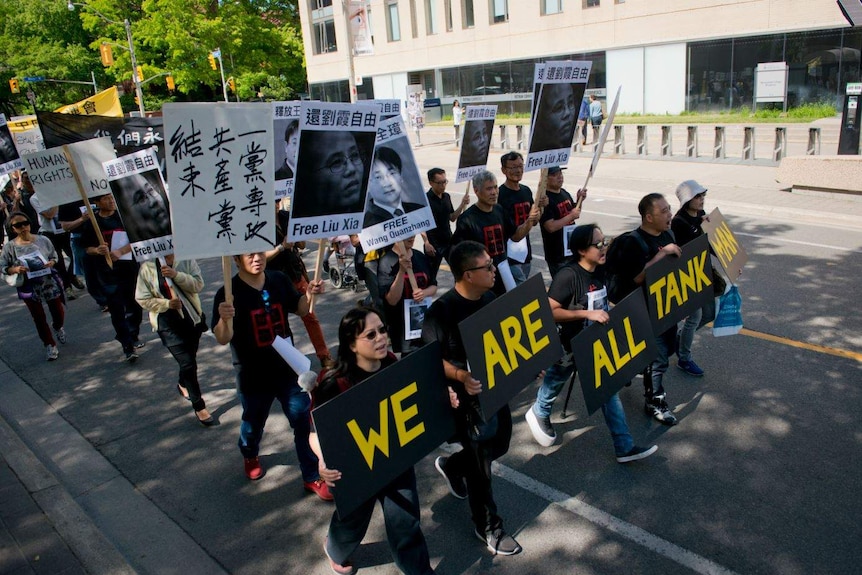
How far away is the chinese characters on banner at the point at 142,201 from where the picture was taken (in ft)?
17.7

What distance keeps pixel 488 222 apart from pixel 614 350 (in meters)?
2.08

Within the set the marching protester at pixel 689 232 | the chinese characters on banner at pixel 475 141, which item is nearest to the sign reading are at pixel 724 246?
the marching protester at pixel 689 232

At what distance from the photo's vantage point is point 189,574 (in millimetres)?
4258

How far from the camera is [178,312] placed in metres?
6.16

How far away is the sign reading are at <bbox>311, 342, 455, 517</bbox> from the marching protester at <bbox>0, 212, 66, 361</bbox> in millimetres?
6152

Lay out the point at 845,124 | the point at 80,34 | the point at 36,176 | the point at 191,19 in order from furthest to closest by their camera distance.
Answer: the point at 80,34 < the point at 191,19 < the point at 845,124 < the point at 36,176

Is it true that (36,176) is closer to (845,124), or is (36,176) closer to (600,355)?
(600,355)

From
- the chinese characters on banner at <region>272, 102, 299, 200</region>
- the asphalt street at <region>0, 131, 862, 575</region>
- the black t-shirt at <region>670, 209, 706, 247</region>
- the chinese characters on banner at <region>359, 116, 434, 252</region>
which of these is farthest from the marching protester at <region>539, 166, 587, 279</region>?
the chinese characters on banner at <region>272, 102, 299, 200</region>

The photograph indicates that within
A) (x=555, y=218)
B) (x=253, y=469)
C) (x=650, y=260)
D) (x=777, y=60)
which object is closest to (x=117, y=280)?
(x=253, y=469)

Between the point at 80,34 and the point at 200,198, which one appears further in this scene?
A: the point at 80,34

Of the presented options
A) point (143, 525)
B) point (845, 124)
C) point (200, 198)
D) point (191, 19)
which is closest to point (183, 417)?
point (143, 525)

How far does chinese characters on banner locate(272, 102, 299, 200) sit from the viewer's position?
20.9 ft

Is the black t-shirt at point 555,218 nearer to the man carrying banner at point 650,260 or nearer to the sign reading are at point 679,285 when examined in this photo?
the man carrying banner at point 650,260

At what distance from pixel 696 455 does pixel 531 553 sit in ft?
5.42
